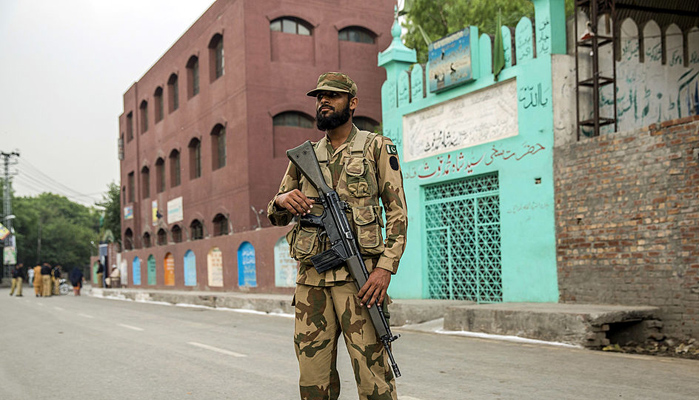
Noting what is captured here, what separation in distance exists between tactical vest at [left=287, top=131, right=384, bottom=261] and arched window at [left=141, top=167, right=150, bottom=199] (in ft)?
113

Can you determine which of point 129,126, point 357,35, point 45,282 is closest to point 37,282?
point 45,282

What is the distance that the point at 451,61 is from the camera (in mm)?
14398

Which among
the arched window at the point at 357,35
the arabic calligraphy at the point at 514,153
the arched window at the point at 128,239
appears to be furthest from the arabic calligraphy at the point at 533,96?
the arched window at the point at 128,239

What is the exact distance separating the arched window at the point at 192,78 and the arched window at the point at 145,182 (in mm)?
7893

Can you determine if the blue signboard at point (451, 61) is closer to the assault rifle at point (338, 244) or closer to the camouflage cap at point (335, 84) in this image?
the camouflage cap at point (335, 84)

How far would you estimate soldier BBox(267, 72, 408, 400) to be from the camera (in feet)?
11.9

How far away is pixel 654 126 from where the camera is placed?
9.87 metres

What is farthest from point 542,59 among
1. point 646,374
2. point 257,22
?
point 257,22

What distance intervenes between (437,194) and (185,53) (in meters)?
18.8

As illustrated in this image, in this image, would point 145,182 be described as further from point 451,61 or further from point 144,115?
point 451,61

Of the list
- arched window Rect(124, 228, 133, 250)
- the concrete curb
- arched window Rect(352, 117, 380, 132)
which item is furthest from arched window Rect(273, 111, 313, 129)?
arched window Rect(124, 228, 133, 250)

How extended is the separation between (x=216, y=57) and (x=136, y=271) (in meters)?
14.1

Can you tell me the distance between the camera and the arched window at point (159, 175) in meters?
34.7

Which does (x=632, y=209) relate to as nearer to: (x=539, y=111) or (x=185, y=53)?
(x=539, y=111)
